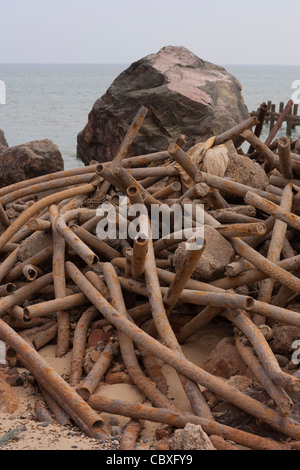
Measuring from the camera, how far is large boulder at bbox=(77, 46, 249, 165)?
9945 mm

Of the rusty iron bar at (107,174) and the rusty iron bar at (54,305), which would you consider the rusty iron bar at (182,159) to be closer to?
the rusty iron bar at (107,174)

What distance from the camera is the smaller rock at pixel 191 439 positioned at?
3.51 meters

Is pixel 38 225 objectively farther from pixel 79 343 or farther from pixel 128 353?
pixel 128 353

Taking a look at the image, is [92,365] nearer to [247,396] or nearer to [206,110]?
[247,396]

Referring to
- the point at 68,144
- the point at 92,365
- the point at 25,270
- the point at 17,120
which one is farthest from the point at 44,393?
the point at 17,120

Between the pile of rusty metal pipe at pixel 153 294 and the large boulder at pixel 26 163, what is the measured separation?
385cm

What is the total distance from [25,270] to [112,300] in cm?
101

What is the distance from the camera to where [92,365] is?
4.62 m

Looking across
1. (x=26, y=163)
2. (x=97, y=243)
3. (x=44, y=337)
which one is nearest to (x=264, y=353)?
(x=44, y=337)

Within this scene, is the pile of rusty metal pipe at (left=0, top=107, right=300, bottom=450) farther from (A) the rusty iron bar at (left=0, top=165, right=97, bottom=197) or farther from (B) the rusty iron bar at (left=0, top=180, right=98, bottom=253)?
(A) the rusty iron bar at (left=0, top=165, right=97, bottom=197)

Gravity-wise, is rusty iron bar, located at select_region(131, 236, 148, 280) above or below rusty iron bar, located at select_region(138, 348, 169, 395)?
above

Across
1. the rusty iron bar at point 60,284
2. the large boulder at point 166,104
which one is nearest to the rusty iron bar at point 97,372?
the rusty iron bar at point 60,284

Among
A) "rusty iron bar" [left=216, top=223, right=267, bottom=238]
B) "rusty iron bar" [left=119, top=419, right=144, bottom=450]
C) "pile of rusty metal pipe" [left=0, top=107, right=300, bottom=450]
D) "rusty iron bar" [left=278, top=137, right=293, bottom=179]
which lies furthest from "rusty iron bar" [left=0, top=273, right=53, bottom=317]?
"rusty iron bar" [left=278, top=137, right=293, bottom=179]

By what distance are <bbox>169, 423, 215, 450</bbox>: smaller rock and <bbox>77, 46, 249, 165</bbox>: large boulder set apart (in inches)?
267
